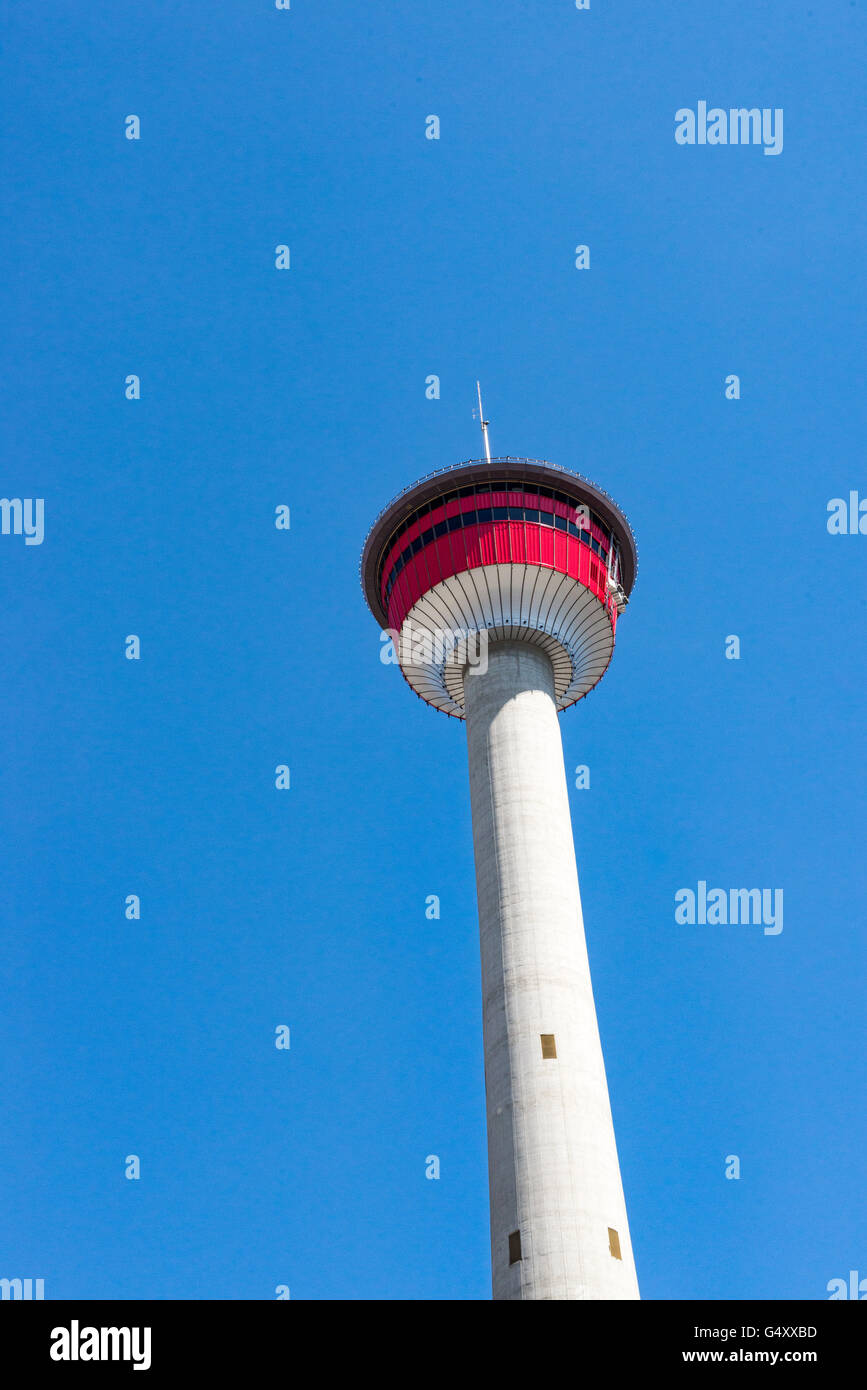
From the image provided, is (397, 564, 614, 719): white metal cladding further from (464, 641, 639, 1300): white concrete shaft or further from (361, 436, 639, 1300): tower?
(464, 641, 639, 1300): white concrete shaft

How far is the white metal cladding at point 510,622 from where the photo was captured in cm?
6488

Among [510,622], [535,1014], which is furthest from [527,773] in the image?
[535,1014]

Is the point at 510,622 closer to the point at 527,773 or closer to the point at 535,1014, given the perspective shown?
the point at 527,773

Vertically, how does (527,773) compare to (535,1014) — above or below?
above

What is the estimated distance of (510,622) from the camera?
6506 cm

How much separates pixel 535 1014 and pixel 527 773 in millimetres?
12713

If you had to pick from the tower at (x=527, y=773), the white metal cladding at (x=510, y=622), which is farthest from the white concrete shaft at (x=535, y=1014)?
the white metal cladding at (x=510, y=622)

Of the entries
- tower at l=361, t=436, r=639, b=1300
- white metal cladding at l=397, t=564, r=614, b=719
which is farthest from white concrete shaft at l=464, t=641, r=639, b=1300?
white metal cladding at l=397, t=564, r=614, b=719

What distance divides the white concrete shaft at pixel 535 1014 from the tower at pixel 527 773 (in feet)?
0.25

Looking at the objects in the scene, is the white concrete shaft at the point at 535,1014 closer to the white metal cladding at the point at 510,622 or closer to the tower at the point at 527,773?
the tower at the point at 527,773
